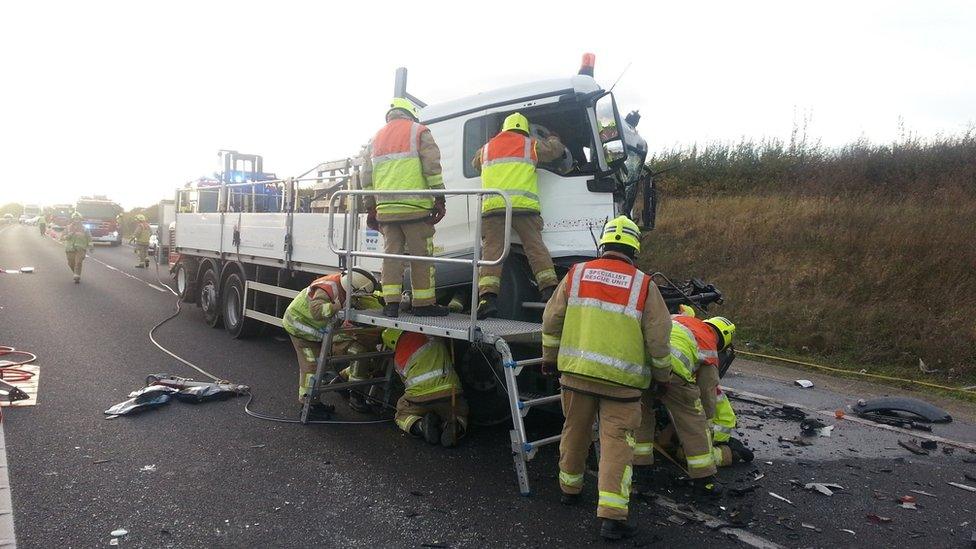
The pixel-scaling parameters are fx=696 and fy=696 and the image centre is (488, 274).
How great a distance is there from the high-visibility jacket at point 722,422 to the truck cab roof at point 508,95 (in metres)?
2.66

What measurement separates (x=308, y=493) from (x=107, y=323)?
8.04m

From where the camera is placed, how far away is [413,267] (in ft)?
18.4

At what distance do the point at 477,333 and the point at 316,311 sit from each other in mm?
1791

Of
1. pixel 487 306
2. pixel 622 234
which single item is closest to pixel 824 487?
pixel 622 234

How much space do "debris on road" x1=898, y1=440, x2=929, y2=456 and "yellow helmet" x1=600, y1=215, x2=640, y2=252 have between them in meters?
3.42

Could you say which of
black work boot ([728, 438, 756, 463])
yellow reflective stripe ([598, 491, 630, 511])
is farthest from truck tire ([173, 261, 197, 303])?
yellow reflective stripe ([598, 491, 630, 511])

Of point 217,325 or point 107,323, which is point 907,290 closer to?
point 217,325

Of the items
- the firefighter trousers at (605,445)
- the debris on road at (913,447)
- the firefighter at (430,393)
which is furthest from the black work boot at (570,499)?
the debris on road at (913,447)

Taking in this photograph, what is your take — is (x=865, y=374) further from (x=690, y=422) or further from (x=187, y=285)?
(x=187, y=285)

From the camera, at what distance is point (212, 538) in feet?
12.2

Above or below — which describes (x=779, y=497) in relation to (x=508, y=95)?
below

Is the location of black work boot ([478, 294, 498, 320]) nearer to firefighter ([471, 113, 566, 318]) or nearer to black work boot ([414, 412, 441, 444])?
firefighter ([471, 113, 566, 318])

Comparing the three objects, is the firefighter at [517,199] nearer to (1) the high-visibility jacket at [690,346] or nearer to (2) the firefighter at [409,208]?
(2) the firefighter at [409,208]

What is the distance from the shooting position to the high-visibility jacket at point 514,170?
5.38 metres
